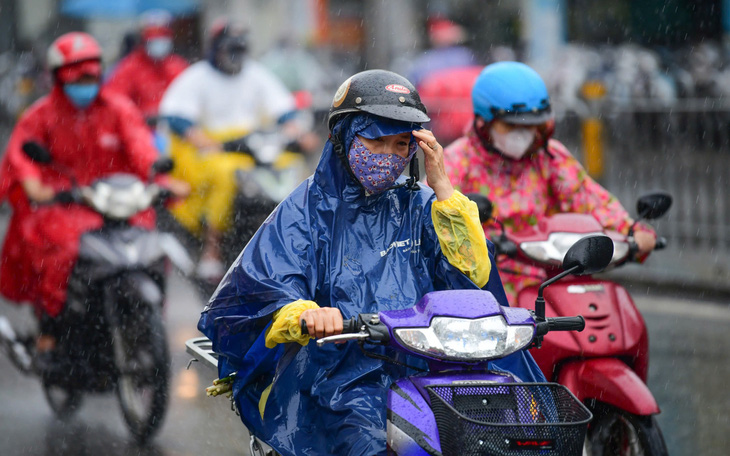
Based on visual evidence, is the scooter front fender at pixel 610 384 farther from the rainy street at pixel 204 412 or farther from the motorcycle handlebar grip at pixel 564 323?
the rainy street at pixel 204 412

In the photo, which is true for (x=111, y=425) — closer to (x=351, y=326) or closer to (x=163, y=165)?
(x=163, y=165)

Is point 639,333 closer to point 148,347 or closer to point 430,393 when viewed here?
point 430,393

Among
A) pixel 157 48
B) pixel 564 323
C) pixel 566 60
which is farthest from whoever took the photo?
pixel 566 60

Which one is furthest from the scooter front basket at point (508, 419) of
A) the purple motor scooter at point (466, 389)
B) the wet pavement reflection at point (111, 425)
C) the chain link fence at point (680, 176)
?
the chain link fence at point (680, 176)

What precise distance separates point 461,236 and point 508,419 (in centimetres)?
88

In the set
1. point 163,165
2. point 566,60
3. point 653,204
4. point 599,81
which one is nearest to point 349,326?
point 653,204

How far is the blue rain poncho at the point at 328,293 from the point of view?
11.4 feet

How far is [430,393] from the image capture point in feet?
9.78

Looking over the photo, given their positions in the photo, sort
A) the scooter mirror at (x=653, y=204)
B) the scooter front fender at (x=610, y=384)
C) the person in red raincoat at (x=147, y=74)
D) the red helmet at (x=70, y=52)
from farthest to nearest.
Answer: the person in red raincoat at (x=147, y=74)
the red helmet at (x=70, y=52)
the scooter mirror at (x=653, y=204)
the scooter front fender at (x=610, y=384)

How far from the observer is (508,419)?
302 cm

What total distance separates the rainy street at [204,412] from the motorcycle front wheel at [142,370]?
0.12m

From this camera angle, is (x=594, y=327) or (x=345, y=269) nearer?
(x=345, y=269)

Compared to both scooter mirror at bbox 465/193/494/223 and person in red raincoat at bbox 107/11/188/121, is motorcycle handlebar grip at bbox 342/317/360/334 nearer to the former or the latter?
scooter mirror at bbox 465/193/494/223

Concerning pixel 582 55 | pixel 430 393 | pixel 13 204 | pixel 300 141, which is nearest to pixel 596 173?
pixel 300 141
